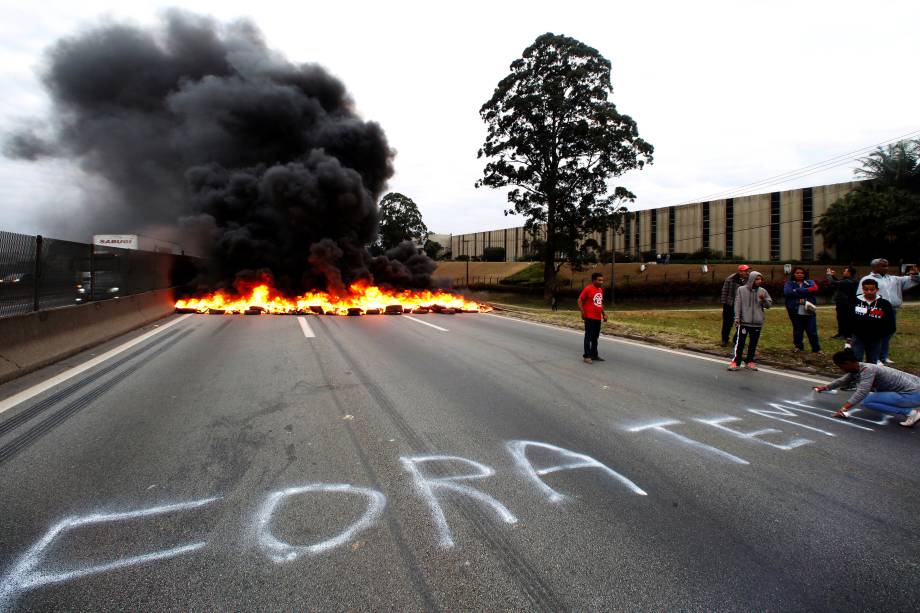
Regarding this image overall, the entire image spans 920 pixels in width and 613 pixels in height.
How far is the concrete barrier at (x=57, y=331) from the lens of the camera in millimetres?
6027

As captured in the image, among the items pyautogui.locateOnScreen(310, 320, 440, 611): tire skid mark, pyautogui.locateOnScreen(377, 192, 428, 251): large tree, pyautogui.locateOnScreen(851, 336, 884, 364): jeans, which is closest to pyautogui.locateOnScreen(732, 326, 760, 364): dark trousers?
pyautogui.locateOnScreen(851, 336, 884, 364): jeans

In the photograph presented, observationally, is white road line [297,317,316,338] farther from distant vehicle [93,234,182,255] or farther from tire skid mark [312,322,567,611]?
distant vehicle [93,234,182,255]

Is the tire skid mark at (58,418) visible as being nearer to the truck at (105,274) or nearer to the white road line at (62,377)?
the white road line at (62,377)

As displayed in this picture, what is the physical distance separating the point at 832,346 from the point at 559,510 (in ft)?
29.0

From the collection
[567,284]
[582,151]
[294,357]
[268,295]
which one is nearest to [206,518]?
[294,357]

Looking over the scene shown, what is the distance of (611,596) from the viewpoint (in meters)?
2.08

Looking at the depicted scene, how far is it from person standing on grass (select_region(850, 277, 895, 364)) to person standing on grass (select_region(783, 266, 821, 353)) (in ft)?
6.77

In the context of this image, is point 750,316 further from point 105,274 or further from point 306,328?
point 105,274

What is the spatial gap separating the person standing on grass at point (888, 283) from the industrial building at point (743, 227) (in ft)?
111

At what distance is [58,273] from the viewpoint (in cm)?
817

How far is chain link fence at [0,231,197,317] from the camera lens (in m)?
6.75

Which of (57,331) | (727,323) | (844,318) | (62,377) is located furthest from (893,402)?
(57,331)

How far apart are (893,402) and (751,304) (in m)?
2.74

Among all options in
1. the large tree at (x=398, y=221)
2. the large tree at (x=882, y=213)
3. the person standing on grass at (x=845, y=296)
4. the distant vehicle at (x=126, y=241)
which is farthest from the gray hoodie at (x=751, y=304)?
the large tree at (x=398, y=221)
